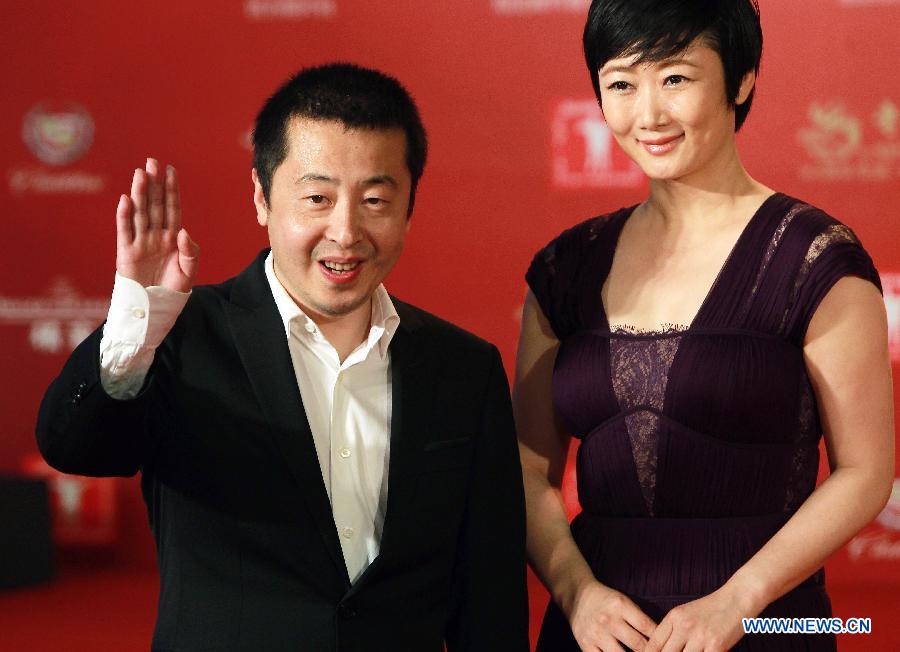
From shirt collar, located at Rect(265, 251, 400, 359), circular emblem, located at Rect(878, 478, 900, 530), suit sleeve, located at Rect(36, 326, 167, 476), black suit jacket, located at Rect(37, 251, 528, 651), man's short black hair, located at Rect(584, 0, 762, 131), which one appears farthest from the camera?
circular emblem, located at Rect(878, 478, 900, 530)

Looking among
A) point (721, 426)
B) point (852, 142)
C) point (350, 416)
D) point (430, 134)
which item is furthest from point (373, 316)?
point (852, 142)

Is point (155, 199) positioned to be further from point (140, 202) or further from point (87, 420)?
point (87, 420)

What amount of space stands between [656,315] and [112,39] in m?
2.73

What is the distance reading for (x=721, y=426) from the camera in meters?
1.81

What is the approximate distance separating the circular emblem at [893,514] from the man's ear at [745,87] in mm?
2311

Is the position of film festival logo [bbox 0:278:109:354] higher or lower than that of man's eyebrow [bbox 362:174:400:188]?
lower

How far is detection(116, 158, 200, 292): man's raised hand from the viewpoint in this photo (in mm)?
1517

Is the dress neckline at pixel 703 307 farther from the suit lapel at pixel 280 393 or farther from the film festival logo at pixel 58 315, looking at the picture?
the film festival logo at pixel 58 315

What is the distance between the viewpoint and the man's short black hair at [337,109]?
1.68 meters

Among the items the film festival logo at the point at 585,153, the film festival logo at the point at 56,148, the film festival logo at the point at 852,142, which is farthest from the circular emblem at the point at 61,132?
the film festival logo at the point at 852,142

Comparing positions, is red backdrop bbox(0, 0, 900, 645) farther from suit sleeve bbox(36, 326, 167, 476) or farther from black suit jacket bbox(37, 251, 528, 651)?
suit sleeve bbox(36, 326, 167, 476)

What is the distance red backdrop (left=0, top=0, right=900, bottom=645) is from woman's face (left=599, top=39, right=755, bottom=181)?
6.77ft

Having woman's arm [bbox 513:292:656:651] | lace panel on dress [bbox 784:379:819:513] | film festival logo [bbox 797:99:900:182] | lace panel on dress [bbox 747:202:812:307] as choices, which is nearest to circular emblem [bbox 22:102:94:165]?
film festival logo [bbox 797:99:900:182]

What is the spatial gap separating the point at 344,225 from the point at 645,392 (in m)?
0.54
